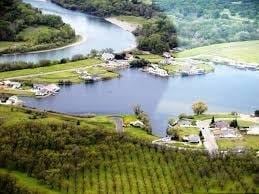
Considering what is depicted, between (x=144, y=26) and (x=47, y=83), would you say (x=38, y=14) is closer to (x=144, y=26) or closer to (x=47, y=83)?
(x=144, y=26)

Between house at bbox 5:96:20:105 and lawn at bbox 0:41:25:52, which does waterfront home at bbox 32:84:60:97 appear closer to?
house at bbox 5:96:20:105

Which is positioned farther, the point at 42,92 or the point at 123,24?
the point at 123,24

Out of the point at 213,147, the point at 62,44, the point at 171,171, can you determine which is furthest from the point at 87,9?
the point at 171,171

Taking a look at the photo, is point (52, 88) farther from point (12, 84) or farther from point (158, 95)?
point (158, 95)

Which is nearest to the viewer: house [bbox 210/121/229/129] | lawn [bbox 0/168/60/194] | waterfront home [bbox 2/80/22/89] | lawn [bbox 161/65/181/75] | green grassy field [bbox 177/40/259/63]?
lawn [bbox 0/168/60/194]

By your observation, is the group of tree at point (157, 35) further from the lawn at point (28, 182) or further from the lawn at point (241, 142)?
the lawn at point (28, 182)

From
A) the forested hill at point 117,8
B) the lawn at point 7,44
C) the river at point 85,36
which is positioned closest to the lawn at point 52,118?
the river at point 85,36

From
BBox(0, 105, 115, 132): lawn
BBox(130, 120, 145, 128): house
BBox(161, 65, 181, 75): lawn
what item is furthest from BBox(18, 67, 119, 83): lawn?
BBox(130, 120, 145, 128): house

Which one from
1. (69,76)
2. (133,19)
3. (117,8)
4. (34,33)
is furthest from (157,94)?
(117,8)
